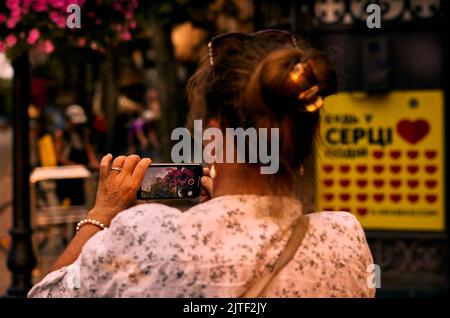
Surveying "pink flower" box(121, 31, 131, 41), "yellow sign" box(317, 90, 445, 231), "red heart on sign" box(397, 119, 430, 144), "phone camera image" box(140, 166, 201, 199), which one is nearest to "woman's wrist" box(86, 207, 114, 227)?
"phone camera image" box(140, 166, 201, 199)

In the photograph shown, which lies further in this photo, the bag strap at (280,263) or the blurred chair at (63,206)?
the blurred chair at (63,206)

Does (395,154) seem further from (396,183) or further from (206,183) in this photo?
(206,183)

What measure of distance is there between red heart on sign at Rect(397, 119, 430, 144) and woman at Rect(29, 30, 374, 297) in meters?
5.60

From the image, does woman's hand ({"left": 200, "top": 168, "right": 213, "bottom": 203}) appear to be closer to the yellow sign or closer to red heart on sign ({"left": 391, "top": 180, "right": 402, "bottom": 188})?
the yellow sign

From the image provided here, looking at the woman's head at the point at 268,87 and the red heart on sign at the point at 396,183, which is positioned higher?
the woman's head at the point at 268,87

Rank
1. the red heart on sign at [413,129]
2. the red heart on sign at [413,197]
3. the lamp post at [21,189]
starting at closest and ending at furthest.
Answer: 1. the lamp post at [21,189]
2. the red heart on sign at [413,129]
3. the red heart on sign at [413,197]

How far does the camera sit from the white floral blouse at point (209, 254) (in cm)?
193

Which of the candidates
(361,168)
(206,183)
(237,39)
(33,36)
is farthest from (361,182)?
(237,39)

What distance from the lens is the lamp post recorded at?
7.16 m

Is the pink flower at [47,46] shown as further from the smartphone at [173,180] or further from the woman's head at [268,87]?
the woman's head at [268,87]

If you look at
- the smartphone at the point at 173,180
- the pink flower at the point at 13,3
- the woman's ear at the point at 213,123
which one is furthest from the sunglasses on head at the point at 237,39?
the pink flower at the point at 13,3

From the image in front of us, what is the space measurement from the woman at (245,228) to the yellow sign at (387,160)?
18.3 ft

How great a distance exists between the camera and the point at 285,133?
2.02 metres

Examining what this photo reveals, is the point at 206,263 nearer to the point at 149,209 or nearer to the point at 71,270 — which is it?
the point at 149,209
